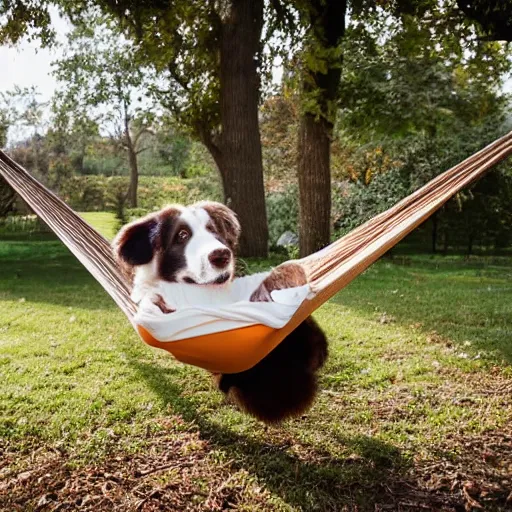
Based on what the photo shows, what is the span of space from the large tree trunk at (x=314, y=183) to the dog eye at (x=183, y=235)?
11.6ft

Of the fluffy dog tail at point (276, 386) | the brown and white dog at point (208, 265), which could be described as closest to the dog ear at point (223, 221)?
the brown and white dog at point (208, 265)

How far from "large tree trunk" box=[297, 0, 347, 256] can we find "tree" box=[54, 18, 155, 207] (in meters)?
1.41

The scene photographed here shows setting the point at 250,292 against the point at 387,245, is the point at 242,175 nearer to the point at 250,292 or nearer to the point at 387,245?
the point at 387,245

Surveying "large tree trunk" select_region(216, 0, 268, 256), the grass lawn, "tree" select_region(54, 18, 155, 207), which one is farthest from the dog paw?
"tree" select_region(54, 18, 155, 207)

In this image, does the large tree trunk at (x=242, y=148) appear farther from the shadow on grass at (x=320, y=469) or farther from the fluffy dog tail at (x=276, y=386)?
the fluffy dog tail at (x=276, y=386)

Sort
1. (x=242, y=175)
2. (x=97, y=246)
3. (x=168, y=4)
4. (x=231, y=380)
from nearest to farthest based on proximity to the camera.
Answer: (x=231, y=380)
(x=97, y=246)
(x=242, y=175)
(x=168, y=4)

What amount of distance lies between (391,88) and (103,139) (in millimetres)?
4188

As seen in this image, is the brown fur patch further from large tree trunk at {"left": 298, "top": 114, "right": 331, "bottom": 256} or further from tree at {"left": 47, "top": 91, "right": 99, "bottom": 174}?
tree at {"left": 47, "top": 91, "right": 99, "bottom": 174}

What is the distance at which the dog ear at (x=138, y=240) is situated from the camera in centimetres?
118

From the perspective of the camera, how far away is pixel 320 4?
4.64m

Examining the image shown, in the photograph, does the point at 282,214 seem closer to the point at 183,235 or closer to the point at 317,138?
the point at 317,138

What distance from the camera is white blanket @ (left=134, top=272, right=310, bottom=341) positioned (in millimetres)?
1181

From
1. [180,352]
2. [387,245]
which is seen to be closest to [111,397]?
[180,352]

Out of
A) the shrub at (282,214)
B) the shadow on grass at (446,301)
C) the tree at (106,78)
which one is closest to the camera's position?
the shadow on grass at (446,301)
